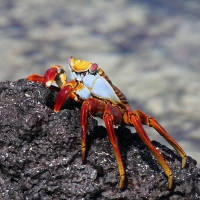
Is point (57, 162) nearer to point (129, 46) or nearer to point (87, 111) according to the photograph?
point (87, 111)

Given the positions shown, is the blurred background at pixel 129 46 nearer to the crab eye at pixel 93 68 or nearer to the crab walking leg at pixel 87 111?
the crab eye at pixel 93 68

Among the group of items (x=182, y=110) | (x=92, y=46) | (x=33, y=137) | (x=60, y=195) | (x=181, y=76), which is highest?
(x=92, y=46)

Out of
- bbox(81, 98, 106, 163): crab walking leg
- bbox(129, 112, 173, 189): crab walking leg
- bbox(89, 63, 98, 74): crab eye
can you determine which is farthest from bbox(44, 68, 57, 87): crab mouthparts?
bbox(129, 112, 173, 189): crab walking leg

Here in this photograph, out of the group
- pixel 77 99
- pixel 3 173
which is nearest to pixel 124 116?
pixel 77 99

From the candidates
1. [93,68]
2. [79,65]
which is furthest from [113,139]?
[79,65]

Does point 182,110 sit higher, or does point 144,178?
point 182,110

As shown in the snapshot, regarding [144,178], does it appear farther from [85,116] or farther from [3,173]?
[3,173]

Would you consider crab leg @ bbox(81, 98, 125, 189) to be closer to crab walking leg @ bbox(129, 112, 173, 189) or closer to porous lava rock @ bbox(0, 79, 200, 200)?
porous lava rock @ bbox(0, 79, 200, 200)

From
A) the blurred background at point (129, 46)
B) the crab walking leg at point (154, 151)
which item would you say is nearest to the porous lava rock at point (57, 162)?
the crab walking leg at point (154, 151)
